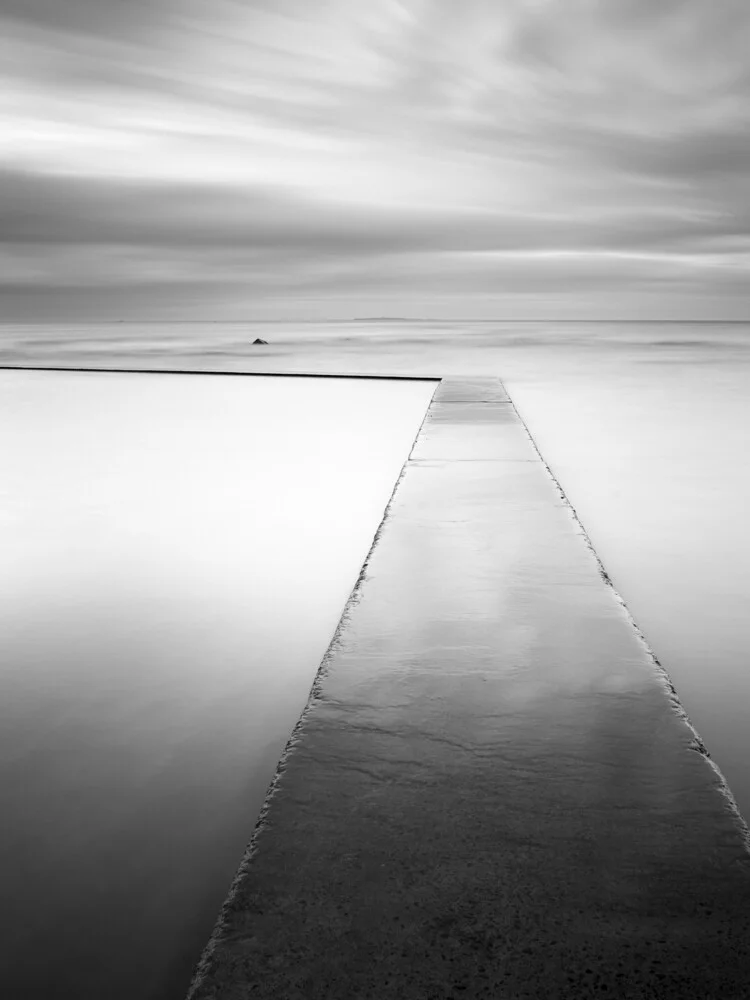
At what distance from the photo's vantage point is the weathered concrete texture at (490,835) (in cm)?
108

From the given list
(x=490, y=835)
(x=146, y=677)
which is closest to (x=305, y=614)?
(x=146, y=677)

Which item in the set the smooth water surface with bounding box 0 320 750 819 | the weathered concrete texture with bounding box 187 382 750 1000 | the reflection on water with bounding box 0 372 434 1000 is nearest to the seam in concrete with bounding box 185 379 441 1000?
the weathered concrete texture with bounding box 187 382 750 1000

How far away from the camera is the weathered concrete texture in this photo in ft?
3.55

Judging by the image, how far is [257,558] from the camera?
13.0 ft

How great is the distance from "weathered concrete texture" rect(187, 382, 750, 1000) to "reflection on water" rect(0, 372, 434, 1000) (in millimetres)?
343

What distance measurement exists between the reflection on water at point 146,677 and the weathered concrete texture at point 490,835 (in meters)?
0.34

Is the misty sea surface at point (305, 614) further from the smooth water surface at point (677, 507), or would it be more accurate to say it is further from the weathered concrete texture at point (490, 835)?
the weathered concrete texture at point (490, 835)

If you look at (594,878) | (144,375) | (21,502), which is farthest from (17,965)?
(144,375)

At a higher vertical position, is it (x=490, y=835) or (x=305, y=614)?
(x=305, y=614)

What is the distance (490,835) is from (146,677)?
5.15 feet

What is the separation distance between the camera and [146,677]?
2.61m

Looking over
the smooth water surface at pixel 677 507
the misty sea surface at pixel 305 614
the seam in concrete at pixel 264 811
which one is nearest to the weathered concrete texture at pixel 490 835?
the seam in concrete at pixel 264 811

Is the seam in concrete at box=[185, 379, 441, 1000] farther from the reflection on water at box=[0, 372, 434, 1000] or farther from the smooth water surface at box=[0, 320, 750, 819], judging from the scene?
the smooth water surface at box=[0, 320, 750, 819]

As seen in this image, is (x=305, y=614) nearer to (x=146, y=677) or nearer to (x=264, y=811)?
(x=146, y=677)
